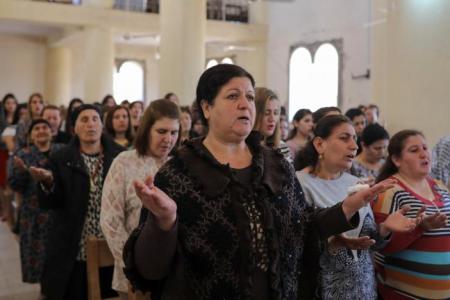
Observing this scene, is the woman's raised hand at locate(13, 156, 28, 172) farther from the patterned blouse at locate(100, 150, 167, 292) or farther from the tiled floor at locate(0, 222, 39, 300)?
the patterned blouse at locate(100, 150, 167, 292)

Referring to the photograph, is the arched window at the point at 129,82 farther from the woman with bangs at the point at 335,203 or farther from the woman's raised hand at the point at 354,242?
the woman's raised hand at the point at 354,242

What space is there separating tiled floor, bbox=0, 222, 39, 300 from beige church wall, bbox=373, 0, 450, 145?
6062mm

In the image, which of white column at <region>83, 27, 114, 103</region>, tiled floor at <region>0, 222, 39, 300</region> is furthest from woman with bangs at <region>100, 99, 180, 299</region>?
white column at <region>83, 27, 114, 103</region>

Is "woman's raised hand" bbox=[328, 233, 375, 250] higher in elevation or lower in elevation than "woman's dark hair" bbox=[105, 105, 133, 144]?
lower

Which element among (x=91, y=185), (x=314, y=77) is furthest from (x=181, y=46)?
(x=91, y=185)

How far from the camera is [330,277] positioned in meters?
2.46

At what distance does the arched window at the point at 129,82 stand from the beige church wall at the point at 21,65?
261 centimetres

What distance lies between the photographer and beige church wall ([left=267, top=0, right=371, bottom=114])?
12297 millimetres

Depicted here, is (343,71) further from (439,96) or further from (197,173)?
(197,173)

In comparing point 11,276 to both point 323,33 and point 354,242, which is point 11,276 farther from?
point 323,33

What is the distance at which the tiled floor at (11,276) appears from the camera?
491 cm

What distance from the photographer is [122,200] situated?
112 inches

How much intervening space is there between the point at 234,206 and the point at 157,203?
11.8 inches

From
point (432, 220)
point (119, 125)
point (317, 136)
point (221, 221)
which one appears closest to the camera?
point (221, 221)
